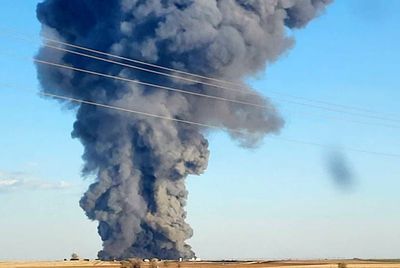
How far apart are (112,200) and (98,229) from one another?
640 cm

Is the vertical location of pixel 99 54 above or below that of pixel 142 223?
above

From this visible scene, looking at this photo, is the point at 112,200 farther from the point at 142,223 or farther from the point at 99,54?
A: the point at 99,54

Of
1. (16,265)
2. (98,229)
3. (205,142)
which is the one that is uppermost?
(205,142)

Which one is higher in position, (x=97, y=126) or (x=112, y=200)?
(x=97, y=126)

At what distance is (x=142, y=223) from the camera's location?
193 meters

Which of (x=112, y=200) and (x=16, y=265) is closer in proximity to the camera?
(x=16, y=265)

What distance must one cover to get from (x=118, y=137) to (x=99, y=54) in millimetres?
14186

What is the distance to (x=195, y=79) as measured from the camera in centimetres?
19138

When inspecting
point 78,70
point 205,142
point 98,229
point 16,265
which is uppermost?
point 78,70

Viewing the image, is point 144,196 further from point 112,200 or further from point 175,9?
point 175,9

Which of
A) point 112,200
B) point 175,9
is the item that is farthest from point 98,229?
point 175,9

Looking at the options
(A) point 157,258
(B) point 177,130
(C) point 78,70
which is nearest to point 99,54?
(C) point 78,70

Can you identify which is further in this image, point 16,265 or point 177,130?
point 177,130

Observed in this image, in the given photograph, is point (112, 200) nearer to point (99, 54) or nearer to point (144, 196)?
point (144, 196)
